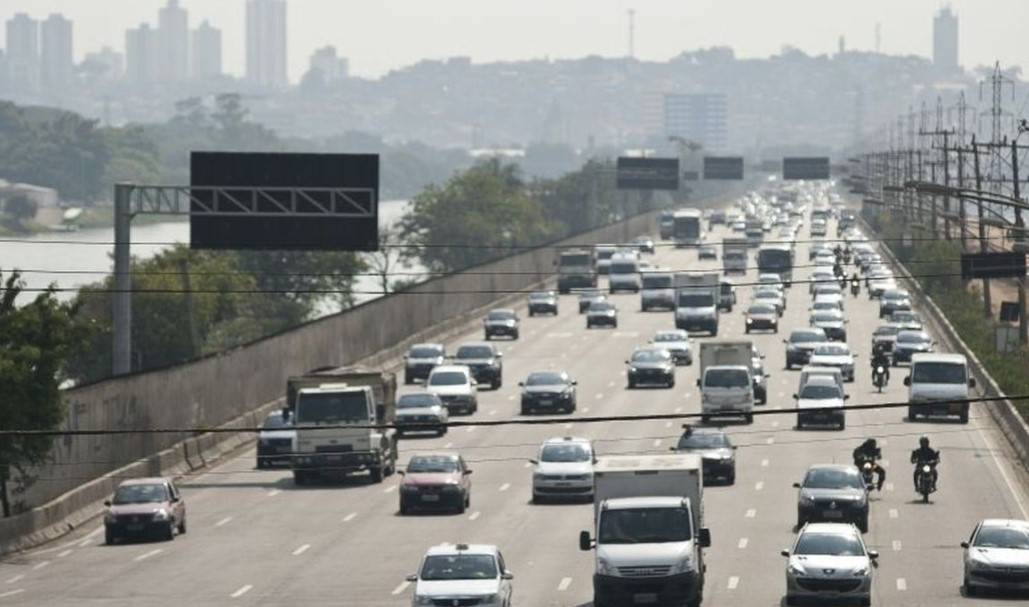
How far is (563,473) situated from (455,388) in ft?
67.0

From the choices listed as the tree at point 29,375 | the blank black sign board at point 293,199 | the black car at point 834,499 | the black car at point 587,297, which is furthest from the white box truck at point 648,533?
the black car at point 587,297

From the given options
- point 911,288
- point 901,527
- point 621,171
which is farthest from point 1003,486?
point 621,171

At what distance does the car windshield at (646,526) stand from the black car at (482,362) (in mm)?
45723

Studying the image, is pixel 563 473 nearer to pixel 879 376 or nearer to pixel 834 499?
pixel 834 499

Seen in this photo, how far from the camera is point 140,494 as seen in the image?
49.9 m

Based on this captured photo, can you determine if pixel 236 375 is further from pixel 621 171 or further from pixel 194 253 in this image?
pixel 621 171

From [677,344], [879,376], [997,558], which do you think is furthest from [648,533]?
[677,344]

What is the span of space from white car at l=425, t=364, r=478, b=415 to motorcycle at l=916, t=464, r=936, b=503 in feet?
74.2

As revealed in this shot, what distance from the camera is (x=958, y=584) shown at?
1578 inches

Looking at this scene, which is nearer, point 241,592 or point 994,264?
point 241,592

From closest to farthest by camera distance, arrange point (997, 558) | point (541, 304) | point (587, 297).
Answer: point (997, 558) → point (541, 304) → point (587, 297)

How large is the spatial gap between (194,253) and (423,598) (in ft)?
310

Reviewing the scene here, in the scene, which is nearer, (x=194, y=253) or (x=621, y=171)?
(x=194, y=253)

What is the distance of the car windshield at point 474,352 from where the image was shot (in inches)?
3356
